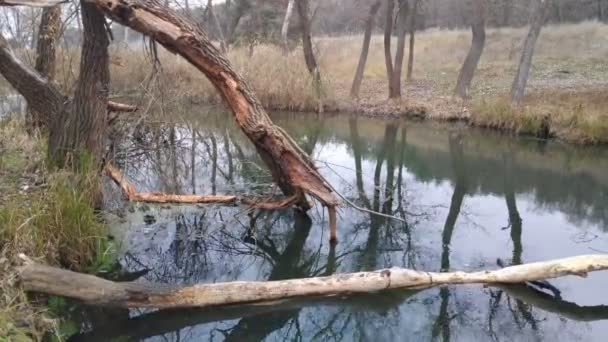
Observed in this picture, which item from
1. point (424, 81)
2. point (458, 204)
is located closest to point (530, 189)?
point (458, 204)

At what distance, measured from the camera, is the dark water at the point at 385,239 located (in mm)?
4168

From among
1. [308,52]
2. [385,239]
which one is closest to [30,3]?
[385,239]

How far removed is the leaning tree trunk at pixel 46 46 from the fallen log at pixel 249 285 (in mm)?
3948

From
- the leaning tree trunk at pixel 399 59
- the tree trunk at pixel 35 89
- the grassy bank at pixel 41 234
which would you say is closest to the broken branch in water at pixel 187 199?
the grassy bank at pixel 41 234

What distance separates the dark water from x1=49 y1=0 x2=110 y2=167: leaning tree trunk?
0.83 meters

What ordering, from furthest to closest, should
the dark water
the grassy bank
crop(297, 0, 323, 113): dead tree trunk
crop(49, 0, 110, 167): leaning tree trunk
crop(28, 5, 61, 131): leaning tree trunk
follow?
crop(297, 0, 323, 113): dead tree trunk < crop(28, 5, 61, 131): leaning tree trunk < crop(49, 0, 110, 167): leaning tree trunk < the dark water < the grassy bank

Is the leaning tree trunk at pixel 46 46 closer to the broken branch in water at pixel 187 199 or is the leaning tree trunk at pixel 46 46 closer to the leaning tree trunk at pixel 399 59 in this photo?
the broken branch in water at pixel 187 199

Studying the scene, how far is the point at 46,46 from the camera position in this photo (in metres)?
7.79

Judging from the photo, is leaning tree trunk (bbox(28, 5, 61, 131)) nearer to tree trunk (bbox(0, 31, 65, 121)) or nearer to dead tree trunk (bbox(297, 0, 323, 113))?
tree trunk (bbox(0, 31, 65, 121))

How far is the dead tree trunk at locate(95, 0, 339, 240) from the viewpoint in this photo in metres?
4.67

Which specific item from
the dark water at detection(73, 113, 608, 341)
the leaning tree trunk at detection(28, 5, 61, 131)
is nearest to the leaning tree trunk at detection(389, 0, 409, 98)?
the dark water at detection(73, 113, 608, 341)

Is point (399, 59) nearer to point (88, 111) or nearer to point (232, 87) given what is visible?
point (232, 87)

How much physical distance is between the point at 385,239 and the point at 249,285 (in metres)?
2.47

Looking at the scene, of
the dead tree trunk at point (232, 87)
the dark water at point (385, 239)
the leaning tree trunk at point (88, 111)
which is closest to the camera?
the dark water at point (385, 239)
